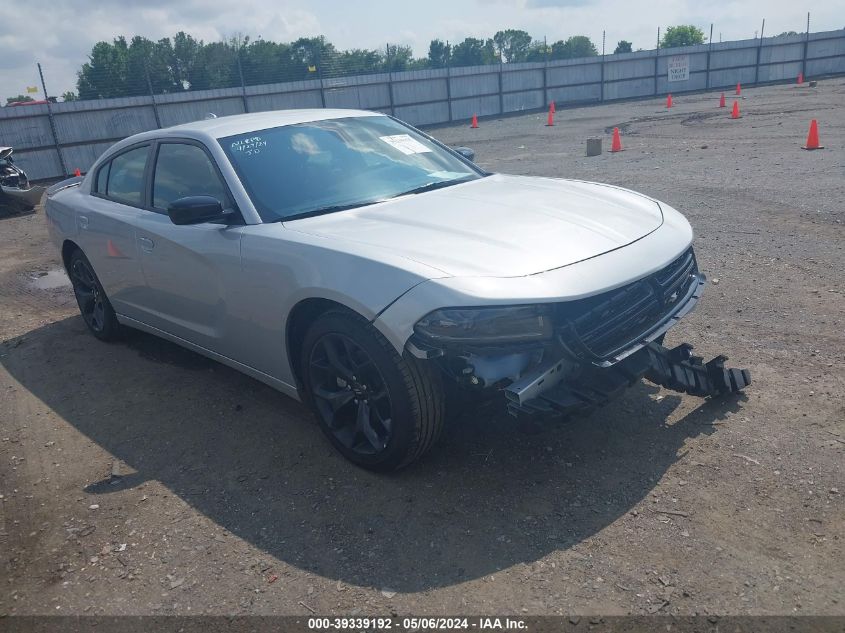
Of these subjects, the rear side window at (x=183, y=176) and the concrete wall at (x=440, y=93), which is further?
the concrete wall at (x=440, y=93)

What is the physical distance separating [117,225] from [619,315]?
353 centimetres

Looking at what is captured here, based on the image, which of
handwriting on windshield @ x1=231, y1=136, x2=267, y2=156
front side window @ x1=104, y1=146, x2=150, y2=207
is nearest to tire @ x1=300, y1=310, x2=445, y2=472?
handwriting on windshield @ x1=231, y1=136, x2=267, y2=156

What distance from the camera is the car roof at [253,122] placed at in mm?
4348

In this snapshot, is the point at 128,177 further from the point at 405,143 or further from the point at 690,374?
the point at 690,374

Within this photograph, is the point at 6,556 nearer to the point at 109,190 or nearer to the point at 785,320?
the point at 109,190

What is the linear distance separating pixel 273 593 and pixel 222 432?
1542mm

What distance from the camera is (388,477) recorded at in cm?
346

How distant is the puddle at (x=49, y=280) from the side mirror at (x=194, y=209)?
15.9 ft

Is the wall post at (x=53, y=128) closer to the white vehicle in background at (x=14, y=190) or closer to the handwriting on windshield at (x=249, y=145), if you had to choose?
the white vehicle in background at (x=14, y=190)

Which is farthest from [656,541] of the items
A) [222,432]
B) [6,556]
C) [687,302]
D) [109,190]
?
[109,190]

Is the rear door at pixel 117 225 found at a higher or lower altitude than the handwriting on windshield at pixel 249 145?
lower

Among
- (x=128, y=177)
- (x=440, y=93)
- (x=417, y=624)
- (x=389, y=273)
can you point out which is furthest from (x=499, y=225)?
(x=440, y=93)

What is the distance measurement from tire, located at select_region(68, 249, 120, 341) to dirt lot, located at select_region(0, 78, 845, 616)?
8.3 inches

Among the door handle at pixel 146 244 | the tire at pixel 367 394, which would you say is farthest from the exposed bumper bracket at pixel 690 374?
the door handle at pixel 146 244
